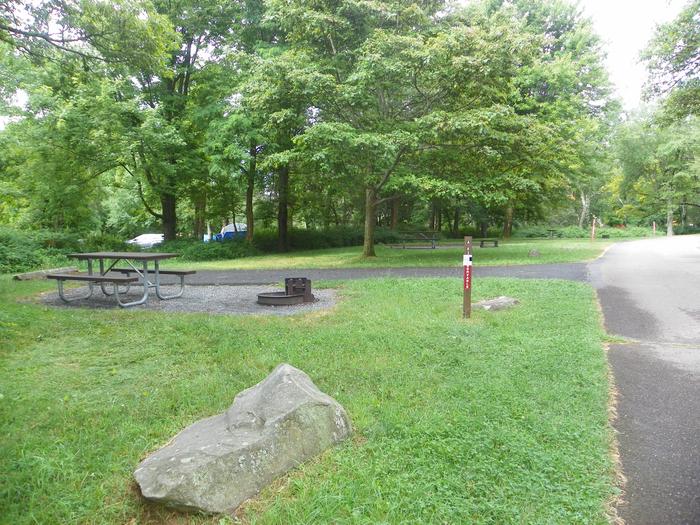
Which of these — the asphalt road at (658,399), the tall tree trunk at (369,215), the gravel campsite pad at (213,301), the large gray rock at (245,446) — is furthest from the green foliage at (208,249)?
the large gray rock at (245,446)

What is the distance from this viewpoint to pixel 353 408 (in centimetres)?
337

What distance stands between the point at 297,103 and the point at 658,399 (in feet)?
41.5

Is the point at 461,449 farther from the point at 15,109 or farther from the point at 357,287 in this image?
the point at 15,109

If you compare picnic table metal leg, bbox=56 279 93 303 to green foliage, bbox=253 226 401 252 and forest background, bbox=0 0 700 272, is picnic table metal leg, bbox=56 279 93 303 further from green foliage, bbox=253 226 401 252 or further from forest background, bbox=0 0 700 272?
green foliage, bbox=253 226 401 252

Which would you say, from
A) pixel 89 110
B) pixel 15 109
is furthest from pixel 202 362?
pixel 15 109

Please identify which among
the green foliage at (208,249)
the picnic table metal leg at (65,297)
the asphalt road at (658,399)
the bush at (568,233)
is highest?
the bush at (568,233)

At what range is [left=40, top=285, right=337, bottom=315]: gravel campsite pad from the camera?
7457 mm

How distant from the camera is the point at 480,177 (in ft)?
48.6

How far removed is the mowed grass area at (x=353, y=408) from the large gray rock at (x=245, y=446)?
0.33 feet

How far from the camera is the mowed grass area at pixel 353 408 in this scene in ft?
7.58

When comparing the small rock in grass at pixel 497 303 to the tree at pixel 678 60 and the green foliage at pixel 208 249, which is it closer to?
the tree at pixel 678 60

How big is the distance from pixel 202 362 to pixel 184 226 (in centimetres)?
3515

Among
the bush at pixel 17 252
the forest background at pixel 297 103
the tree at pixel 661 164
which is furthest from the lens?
Answer: the tree at pixel 661 164

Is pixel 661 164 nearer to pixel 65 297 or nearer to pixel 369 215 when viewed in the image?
pixel 369 215
